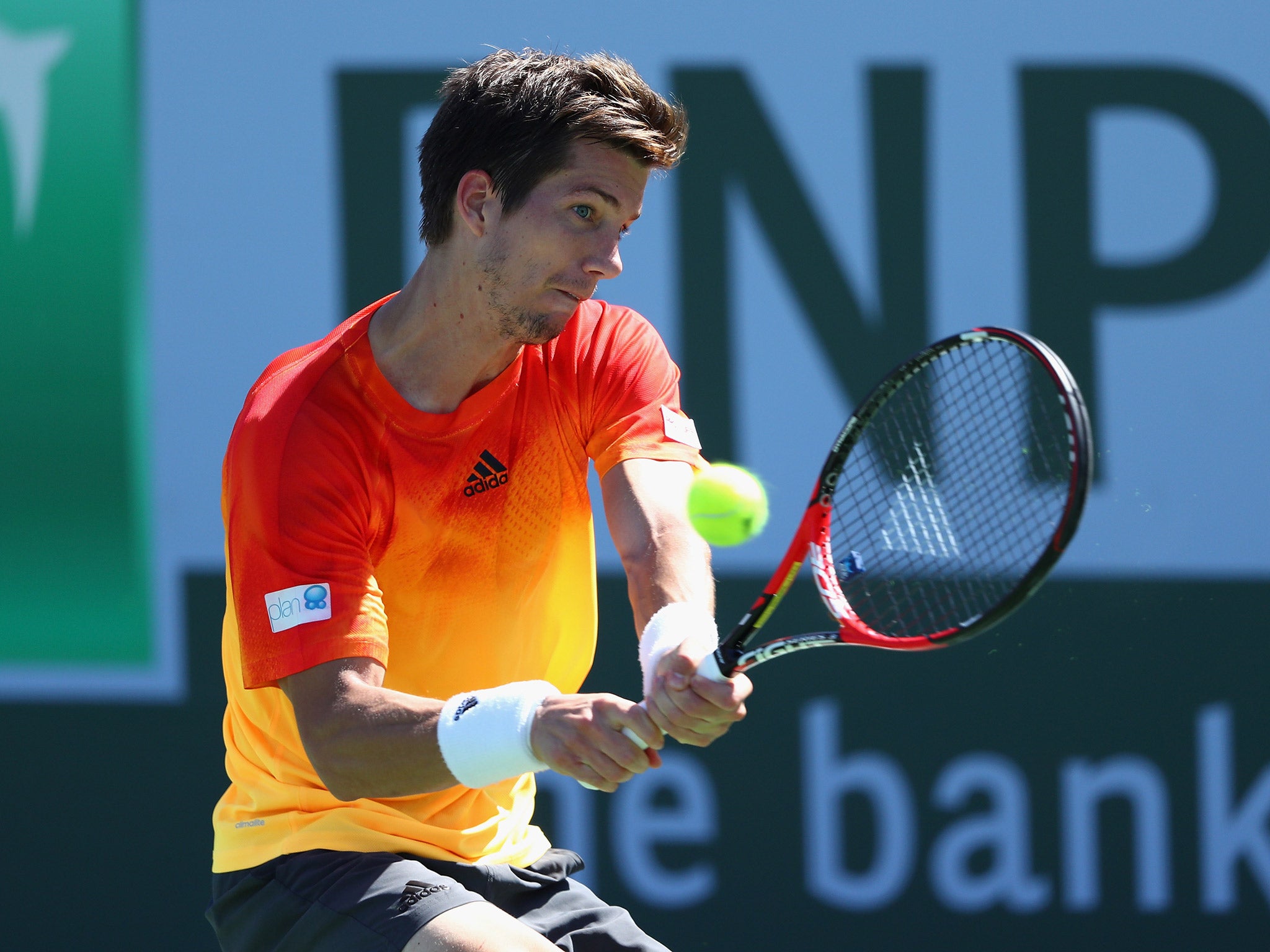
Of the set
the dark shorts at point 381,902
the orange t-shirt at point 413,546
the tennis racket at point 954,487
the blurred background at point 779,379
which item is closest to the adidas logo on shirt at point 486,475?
the orange t-shirt at point 413,546

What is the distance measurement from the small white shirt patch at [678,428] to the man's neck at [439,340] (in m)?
0.30

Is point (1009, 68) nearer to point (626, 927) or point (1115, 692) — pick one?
point (1115, 692)

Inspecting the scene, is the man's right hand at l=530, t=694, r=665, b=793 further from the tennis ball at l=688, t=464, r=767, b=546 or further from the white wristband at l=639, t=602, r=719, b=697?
the tennis ball at l=688, t=464, r=767, b=546

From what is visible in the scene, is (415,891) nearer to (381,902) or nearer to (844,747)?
(381,902)

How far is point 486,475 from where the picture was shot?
273 centimetres

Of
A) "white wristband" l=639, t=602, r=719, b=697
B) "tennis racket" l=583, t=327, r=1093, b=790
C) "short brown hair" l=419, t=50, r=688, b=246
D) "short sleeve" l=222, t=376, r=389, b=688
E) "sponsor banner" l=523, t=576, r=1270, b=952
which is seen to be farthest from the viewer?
"sponsor banner" l=523, t=576, r=1270, b=952

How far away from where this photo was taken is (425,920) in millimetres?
2447

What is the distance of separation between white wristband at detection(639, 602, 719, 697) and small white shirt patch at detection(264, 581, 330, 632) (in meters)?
0.49

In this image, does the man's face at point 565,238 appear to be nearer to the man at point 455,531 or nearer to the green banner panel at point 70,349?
the man at point 455,531

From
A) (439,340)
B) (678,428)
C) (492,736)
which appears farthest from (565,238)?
(492,736)

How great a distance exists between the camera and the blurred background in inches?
176

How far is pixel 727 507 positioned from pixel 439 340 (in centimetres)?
73

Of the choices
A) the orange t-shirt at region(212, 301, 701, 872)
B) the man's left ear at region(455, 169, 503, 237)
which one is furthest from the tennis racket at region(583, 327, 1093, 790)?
the man's left ear at region(455, 169, 503, 237)

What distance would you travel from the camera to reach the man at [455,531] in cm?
243
